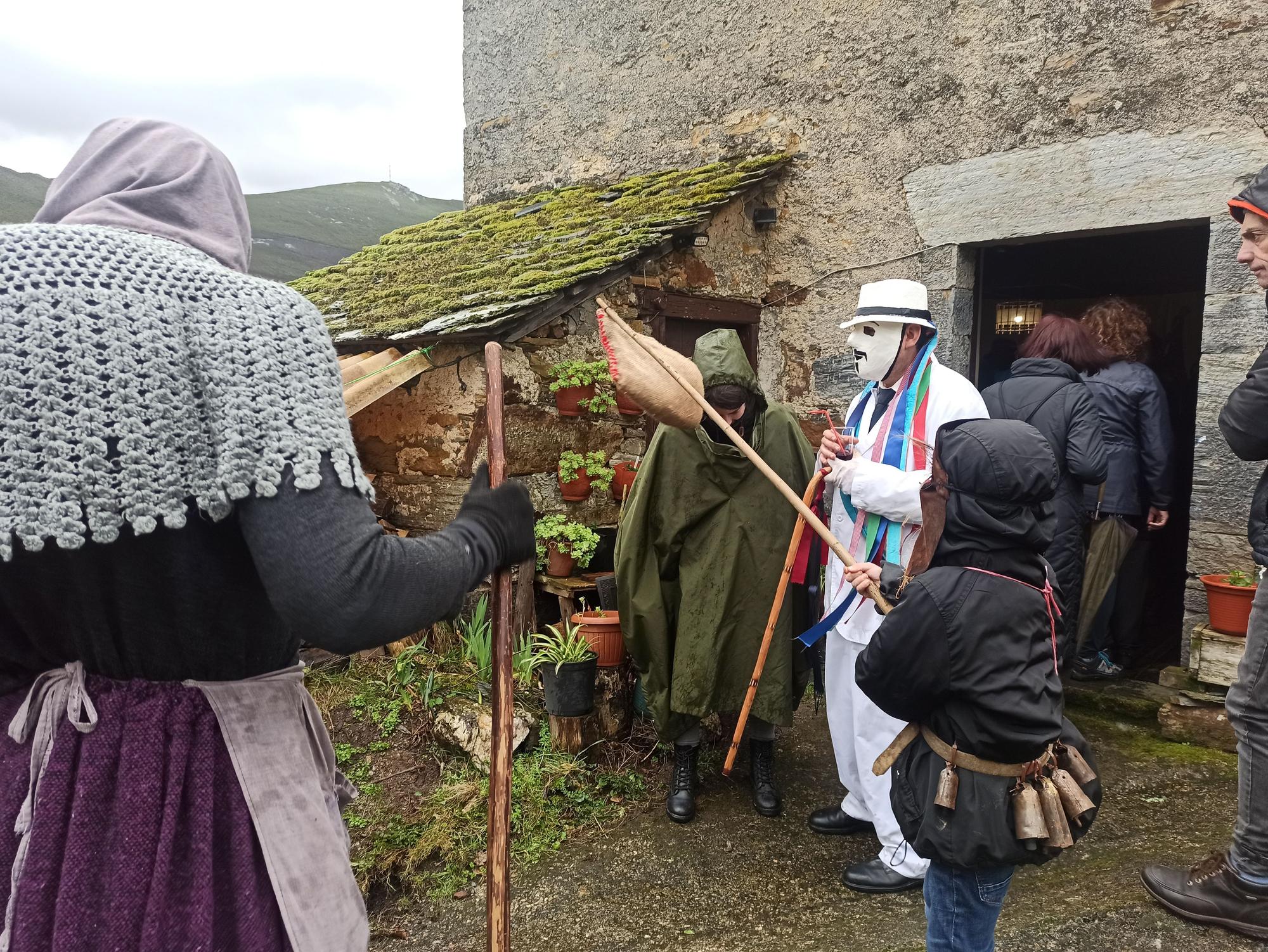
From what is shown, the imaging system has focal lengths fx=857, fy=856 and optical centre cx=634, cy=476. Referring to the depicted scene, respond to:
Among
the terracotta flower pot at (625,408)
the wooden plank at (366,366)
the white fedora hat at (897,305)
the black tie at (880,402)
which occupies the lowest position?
the terracotta flower pot at (625,408)

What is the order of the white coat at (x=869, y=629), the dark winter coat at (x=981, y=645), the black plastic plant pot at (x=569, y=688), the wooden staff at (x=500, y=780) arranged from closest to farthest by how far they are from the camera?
the wooden staff at (x=500, y=780) < the dark winter coat at (x=981, y=645) < the white coat at (x=869, y=629) < the black plastic plant pot at (x=569, y=688)

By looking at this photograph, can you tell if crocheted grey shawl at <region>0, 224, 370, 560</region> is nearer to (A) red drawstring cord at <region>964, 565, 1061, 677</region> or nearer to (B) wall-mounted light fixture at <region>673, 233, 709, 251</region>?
(A) red drawstring cord at <region>964, 565, 1061, 677</region>

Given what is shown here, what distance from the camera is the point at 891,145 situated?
207 inches

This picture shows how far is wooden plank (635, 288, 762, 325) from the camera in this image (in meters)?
5.45

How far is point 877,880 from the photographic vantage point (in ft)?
10.3

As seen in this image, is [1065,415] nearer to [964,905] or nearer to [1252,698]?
[1252,698]

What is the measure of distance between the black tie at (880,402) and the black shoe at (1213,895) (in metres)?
1.82

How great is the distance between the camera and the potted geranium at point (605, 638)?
4234 mm

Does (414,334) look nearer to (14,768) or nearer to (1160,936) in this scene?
(14,768)

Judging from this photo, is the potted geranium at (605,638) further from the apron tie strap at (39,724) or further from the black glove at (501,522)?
the apron tie strap at (39,724)

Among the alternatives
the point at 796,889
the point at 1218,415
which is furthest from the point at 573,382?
the point at 1218,415

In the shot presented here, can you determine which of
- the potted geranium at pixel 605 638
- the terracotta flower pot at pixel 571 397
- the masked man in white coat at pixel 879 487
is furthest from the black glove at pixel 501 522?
the terracotta flower pot at pixel 571 397

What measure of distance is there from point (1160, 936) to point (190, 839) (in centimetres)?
291

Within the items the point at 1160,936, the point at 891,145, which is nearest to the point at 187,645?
the point at 1160,936
